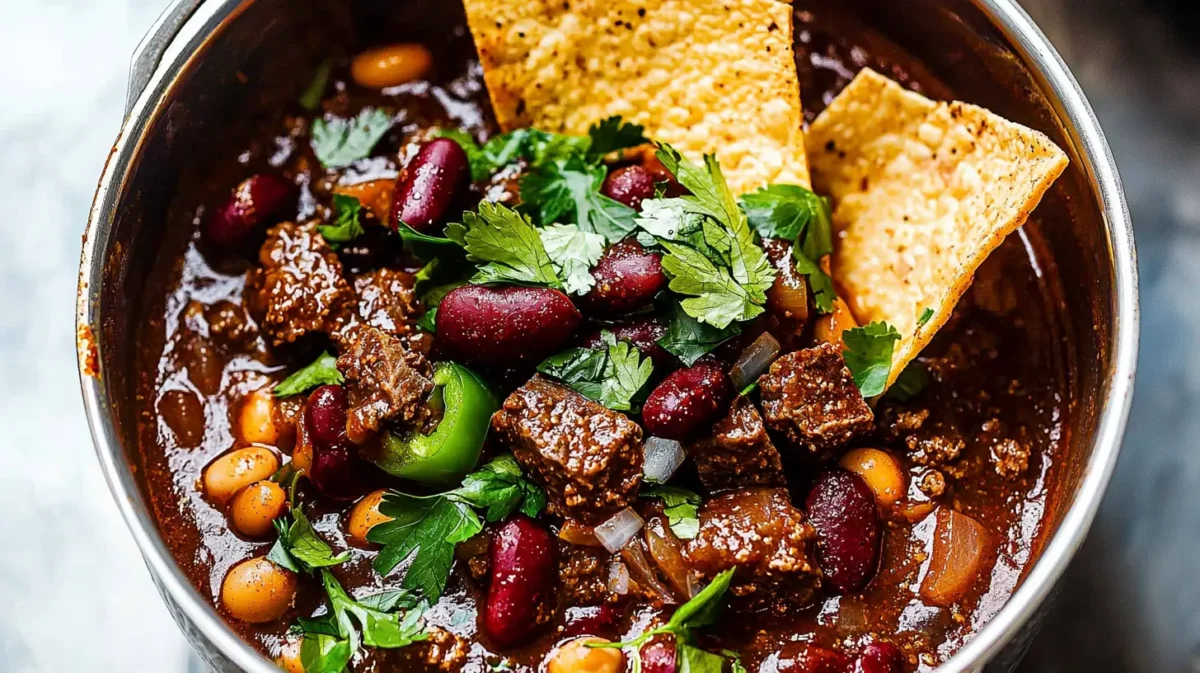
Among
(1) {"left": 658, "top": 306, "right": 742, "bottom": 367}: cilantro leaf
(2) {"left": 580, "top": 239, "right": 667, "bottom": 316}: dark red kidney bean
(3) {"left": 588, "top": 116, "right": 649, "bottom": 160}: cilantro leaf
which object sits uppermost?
(3) {"left": 588, "top": 116, "right": 649, "bottom": 160}: cilantro leaf

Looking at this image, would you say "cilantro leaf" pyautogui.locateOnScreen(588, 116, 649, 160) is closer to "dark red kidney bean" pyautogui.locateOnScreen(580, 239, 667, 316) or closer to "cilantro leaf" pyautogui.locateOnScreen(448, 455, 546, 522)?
"dark red kidney bean" pyautogui.locateOnScreen(580, 239, 667, 316)

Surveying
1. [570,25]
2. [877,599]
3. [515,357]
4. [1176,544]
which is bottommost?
[1176,544]

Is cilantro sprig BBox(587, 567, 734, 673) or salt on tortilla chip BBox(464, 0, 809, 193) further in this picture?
salt on tortilla chip BBox(464, 0, 809, 193)

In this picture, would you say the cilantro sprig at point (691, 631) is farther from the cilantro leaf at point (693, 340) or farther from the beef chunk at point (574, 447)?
the cilantro leaf at point (693, 340)

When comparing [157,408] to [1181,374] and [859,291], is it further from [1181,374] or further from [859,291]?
[1181,374]

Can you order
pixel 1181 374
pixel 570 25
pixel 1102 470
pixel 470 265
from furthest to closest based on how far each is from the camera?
pixel 1181 374 < pixel 570 25 < pixel 470 265 < pixel 1102 470

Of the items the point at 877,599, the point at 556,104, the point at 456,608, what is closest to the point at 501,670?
the point at 456,608

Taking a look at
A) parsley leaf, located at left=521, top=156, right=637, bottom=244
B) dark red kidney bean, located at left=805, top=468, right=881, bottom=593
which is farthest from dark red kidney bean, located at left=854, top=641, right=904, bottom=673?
parsley leaf, located at left=521, top=156, right=637, bottom=244

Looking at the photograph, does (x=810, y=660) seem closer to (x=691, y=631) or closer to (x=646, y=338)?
(x=691, y=631)
